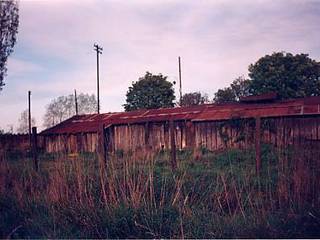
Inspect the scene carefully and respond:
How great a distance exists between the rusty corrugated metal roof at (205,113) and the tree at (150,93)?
34.9ft

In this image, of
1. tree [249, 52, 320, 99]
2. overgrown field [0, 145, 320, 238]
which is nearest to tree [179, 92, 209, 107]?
tree [249, 52, 320, 99]

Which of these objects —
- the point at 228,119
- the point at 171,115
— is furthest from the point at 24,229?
the point at 171,115

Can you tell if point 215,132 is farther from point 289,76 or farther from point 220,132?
point 289,76

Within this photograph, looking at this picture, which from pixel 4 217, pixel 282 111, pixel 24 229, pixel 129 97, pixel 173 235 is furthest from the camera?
pixel 129 97

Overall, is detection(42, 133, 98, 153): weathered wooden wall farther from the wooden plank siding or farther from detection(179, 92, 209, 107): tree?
detection(179, 92, 209, 107): tree

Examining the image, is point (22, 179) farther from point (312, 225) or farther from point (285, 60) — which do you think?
point (285, 60)

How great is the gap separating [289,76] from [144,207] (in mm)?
33402

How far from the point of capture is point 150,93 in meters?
40.5

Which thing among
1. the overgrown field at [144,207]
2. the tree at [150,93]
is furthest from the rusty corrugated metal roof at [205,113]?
the overgrown field at [144,207]

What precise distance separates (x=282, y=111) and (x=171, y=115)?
324 inches

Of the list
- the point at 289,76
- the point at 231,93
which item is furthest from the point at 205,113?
the point at 231,93

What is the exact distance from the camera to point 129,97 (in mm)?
42219

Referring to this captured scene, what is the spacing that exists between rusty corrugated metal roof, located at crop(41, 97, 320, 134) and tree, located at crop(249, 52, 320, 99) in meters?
12.8

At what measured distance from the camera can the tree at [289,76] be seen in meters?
33.7
